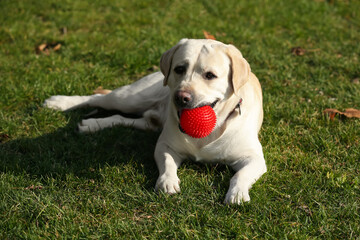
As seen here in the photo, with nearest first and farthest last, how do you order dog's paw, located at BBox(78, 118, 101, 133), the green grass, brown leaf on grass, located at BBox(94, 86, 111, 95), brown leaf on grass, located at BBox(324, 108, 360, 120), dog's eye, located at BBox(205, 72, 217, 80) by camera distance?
the green grass, dog's eye, located at BBox(205, 72, 217, 80), dog's paw, located at BBox(78, 118, 101, 133), brown leaf on grass, located at BBox(324, 108, 360, 120), brown leaf on grass, located at BBox(94, 86, 111, 95)

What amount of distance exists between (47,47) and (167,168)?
13.0ft

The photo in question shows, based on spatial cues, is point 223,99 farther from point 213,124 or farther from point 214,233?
point 214,233

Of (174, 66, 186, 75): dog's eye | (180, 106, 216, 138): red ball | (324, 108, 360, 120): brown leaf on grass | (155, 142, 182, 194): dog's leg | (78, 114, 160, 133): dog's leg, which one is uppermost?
(174, 66, 186, 75): dog's eye

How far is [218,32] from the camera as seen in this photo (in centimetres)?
723

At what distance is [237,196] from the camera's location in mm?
3217

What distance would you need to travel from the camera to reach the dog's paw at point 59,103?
4.89m

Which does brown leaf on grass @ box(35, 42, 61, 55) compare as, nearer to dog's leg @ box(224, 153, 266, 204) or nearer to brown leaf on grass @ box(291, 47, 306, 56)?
brown leaf on grass @ box(291, 47, 306, 56)

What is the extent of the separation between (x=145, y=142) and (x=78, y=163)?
2.46 ft

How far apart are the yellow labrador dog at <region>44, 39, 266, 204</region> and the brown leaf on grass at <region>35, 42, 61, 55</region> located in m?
3.32

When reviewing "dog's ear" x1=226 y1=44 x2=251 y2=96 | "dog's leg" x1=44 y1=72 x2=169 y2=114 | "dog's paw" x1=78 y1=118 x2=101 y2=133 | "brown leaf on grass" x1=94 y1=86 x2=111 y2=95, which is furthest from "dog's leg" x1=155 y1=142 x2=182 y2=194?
"brown leaf on grass" x1=94 y1=86 x2=111 y2=95

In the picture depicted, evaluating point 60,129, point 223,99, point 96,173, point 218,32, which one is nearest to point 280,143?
point 223,99

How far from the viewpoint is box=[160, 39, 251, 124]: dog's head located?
3.35m

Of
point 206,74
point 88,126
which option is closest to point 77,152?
point 88,126

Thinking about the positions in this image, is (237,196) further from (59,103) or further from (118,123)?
(59,103)
